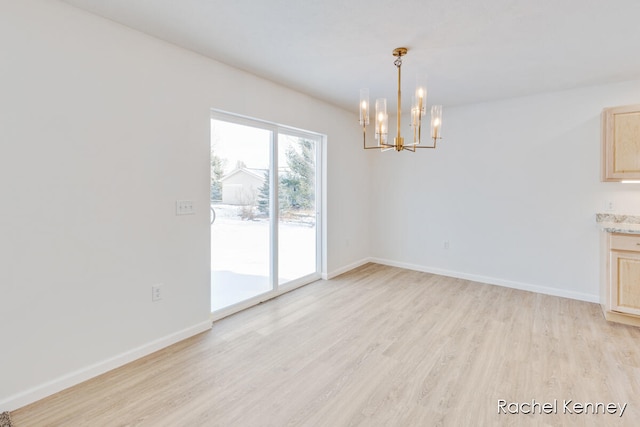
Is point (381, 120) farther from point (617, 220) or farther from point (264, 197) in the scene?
point (617, 220)

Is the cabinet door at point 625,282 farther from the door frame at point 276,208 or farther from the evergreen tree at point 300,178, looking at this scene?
the evergreen tree at point 300,178

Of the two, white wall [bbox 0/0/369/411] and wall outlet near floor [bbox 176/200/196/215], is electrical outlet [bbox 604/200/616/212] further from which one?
wall outlet near floor [bbox 176/200/196/215]

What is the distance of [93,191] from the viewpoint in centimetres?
214

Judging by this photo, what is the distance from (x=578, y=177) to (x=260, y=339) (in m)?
4.01

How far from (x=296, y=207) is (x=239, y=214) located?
38.4 inches

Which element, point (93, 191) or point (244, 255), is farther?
point (244, 255)

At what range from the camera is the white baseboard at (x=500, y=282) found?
3.71 metres

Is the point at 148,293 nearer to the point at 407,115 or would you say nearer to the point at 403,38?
the point at 403,38

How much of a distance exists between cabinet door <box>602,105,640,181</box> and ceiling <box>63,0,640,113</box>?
0.42 metres

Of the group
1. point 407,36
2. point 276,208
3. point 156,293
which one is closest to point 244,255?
point 276,208

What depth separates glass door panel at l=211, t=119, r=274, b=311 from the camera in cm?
306

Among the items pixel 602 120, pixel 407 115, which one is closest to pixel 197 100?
pixel 407 115

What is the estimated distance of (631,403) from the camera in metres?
1.91

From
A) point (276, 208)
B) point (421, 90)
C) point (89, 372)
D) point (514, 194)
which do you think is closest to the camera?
point (89, 372)
